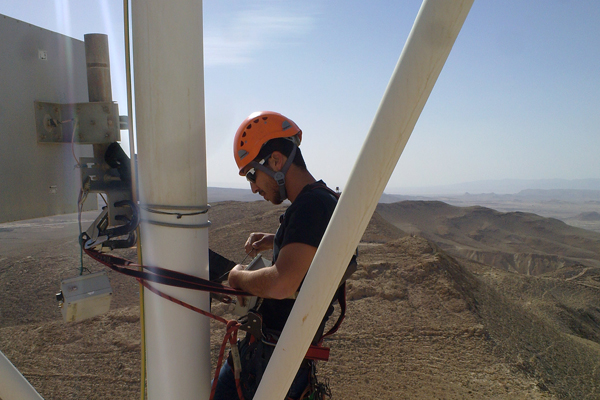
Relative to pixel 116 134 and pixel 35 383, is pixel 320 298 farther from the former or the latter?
pixel 35 383

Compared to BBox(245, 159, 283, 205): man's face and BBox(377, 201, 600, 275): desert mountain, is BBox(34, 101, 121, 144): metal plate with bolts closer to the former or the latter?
BBox(245, 159, 283, 205): man's face

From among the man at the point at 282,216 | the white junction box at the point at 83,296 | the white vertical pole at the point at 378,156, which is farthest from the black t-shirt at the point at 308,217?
the white junction box at the point at 83,296

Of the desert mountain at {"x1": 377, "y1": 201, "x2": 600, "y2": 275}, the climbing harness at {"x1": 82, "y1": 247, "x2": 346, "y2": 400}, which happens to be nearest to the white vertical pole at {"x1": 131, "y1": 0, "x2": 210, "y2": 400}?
the climbing harness at {"x1": 82, "y1": 247, "x2": 346, "y2": 400}

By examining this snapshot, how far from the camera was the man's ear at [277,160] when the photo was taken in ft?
7.79

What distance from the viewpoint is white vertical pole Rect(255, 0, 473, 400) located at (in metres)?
1.24

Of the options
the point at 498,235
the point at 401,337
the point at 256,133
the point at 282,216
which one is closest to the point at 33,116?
the point at 256,133

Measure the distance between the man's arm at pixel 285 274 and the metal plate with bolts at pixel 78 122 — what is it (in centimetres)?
106

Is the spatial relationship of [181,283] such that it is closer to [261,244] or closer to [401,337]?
[261,244]

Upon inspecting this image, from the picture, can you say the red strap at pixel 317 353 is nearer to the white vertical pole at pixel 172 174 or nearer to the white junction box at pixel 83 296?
the white vertical pole at pixel 172 174

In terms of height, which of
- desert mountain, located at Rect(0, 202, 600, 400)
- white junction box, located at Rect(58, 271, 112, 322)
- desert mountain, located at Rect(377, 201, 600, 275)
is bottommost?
desert mountain, located at Rect(377, 201, 600, 275)

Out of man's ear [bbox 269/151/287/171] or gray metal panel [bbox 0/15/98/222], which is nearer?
gray metal panel [bbox 0/15/98/222]

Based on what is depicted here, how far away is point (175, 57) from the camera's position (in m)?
1.82

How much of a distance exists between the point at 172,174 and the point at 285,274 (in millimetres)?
699

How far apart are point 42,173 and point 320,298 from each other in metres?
1.86
